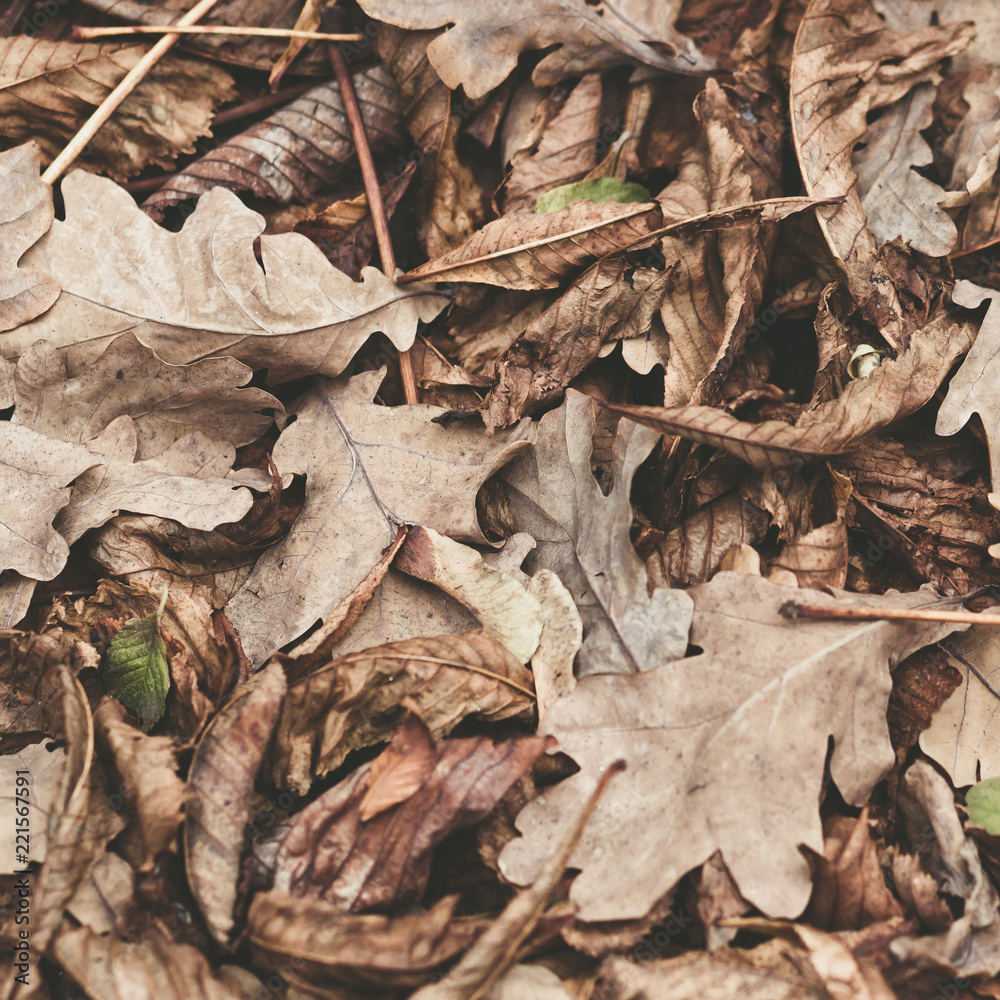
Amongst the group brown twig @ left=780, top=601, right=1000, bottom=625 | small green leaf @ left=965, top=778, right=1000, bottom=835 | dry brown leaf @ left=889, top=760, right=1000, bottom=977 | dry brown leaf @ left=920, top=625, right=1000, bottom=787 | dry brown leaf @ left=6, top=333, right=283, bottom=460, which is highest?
dry brown leaf @ left=6, top=333, right=283, bottom=460

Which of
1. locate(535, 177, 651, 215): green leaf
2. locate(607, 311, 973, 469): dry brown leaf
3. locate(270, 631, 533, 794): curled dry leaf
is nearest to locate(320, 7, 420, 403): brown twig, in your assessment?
locate(535, 177, 651, 215): green leaf

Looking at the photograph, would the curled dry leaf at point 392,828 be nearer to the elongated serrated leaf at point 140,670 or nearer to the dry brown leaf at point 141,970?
the dry brown leaf at point 141,970

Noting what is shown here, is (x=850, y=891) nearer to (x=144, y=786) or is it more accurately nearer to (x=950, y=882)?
(x=950, y=882)

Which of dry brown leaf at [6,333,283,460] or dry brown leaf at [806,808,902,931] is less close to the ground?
dry brown leaf at [6,333,283,460]

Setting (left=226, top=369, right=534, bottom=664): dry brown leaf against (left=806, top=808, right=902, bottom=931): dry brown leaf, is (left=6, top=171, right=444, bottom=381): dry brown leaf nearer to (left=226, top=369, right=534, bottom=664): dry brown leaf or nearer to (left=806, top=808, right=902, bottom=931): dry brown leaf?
(left=226, top=369, right=534, bottom=664): dry brown leaf

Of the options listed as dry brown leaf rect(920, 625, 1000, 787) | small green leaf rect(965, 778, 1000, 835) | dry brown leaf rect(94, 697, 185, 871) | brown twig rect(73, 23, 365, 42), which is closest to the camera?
dry brown leaf rect(94, 697, 185, 871)

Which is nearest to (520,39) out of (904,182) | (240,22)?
(240,22)

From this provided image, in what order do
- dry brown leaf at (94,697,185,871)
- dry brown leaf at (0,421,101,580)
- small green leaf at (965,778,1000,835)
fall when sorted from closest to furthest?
dry brown leaf at (94,697,185,871) → small green leaf at (965,778,1000,835) → dry brown leaf at (0,421,101,580)

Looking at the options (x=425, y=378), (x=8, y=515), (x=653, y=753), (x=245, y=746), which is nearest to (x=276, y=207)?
(x=425, y=378)
